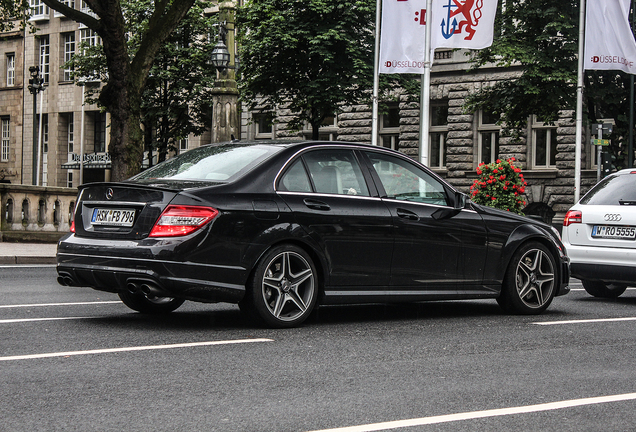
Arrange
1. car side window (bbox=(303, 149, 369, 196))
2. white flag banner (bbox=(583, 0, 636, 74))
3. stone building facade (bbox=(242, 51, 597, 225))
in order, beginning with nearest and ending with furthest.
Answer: car side window (bbox=(303, 149, 369, 196)) → white flag banner (bbox=(583, 0, 636, 74)) → stone building facade (bbox=(242, 51, 597, 225))

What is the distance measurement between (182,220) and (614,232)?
20.3 feet

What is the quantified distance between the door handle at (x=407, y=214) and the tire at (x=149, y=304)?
2.18 meters

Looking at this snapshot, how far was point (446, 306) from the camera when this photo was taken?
10172mm

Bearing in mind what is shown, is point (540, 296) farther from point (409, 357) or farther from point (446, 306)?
point (409, 357)

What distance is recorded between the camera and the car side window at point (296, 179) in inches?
309

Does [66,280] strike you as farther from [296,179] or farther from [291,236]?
[296,179]

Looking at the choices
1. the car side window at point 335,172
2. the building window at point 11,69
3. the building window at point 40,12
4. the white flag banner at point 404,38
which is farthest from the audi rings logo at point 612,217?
the building window at point 11,69

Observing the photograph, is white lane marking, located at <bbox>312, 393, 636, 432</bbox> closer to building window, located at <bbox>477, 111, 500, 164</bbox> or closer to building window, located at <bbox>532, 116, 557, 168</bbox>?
building window, located at <bbox>532, 116, 557, 168</bbox>

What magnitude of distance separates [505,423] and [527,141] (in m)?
30.4

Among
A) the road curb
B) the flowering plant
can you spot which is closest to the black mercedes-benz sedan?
the road curb

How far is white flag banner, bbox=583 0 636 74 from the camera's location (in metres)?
22.5

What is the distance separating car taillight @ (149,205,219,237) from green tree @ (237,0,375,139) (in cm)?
2447

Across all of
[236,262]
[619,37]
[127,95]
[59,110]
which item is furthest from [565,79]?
[59,110]

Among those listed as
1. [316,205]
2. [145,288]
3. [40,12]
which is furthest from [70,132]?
[145,288]
